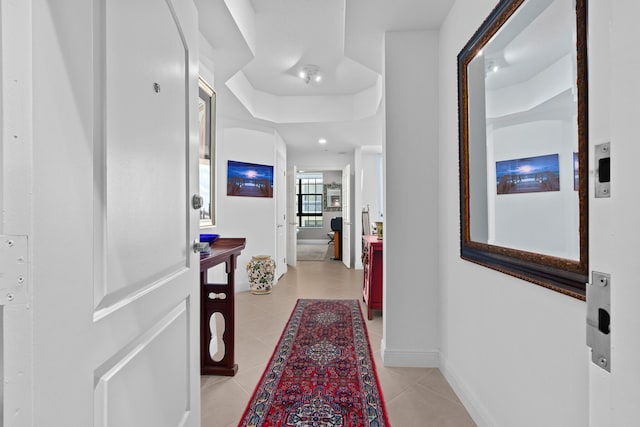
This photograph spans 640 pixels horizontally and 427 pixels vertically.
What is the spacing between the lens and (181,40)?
1.08 m

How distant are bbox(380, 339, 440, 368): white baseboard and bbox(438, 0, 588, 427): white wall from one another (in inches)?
3.5

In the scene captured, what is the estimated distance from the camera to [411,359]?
215 cm

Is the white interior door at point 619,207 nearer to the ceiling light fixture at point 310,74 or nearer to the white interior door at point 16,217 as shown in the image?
the white interior door at point 16,217

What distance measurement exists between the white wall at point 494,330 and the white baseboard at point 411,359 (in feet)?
0.29

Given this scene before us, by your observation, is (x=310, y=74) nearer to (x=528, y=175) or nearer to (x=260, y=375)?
(x=528, y=175)

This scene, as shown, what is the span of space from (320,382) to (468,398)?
86 centimetres

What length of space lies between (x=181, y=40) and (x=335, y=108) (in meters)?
3.31

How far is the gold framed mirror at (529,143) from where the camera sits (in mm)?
917

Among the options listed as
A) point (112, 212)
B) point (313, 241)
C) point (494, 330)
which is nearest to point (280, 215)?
point (494, 330)

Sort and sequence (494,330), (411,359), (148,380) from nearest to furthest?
(148,380)
(494,330)
(411,359)

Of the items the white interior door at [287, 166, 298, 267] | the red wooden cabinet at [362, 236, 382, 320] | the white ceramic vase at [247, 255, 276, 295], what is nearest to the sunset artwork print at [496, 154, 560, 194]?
the red wooden cabinet at [362, 236, 382, 320]

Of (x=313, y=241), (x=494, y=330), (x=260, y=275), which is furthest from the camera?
(x=313, y=241)

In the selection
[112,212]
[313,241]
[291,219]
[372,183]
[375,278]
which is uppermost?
[372,183]

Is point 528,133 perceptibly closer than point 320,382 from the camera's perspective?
Yes
